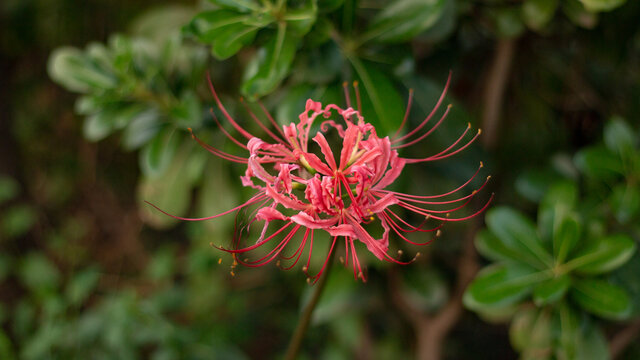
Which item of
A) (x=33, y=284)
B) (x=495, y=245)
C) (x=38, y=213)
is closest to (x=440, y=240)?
(x=495, y=245)

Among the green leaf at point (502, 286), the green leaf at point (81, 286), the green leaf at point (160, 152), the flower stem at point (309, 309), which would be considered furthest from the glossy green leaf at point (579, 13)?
the green leaf at point (81, 286)

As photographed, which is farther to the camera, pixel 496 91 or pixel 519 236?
pixel 496 91

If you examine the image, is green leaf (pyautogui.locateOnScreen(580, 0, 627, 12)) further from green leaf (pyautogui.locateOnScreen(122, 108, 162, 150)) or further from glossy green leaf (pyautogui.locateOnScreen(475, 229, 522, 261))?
green leaf (pyautogui.locateOnScreen(122, 108, 162, 150))

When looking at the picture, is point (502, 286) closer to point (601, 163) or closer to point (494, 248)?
point (494, 248)

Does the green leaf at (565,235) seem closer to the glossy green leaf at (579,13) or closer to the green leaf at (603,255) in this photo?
the green leaf at (603,255)

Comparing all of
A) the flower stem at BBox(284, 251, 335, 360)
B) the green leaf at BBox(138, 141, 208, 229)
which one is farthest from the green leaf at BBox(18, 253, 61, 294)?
the flower stem at BBox(284, 251, 335, 360)

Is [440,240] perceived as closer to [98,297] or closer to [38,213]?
[98,297]

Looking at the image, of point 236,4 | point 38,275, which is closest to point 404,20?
point 236,4
